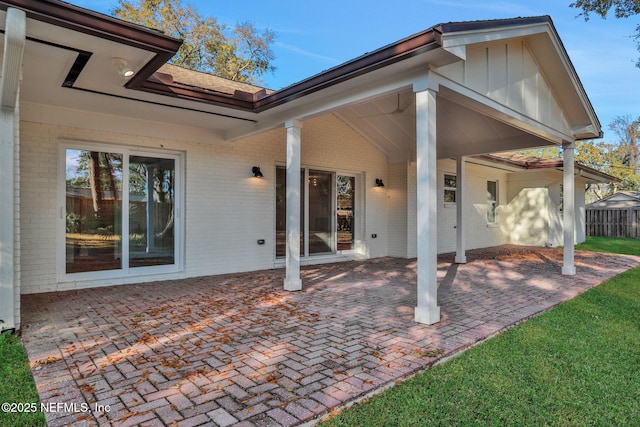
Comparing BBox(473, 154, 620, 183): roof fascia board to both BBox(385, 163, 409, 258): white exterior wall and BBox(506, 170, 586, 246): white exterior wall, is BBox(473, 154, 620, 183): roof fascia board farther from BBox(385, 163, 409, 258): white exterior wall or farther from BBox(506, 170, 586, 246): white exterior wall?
BBox(385, 163, 409, 258): white exterior wall

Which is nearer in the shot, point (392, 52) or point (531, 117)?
point (392, 52)

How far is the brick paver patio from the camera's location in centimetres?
227

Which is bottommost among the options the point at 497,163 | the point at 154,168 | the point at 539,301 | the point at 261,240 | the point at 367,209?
the point at 539,301

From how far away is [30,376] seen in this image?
8.63 ft

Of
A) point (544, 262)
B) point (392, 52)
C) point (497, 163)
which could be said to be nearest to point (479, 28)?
point (392, 52)

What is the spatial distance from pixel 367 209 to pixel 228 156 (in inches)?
150

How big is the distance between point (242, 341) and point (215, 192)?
408 cm

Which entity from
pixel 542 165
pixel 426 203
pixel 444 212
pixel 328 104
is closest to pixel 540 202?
pixel 542 165

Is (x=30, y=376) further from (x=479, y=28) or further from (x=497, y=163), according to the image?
(x=497, y=163)

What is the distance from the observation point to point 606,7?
8391 mm

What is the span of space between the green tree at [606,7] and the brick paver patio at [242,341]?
631 cm

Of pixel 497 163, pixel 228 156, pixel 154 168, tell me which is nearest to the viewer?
pixel 154 168

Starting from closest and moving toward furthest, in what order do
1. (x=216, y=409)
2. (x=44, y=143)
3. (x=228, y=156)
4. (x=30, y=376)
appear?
(x=216, y=409), (x=30, y=376), (x=44, y=143), (x=228, y=156)

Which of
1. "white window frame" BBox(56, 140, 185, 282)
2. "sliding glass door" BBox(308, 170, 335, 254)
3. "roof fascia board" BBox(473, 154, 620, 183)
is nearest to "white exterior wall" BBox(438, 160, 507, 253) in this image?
"roof fascia board" BBox(473, 154, 620, 183)
